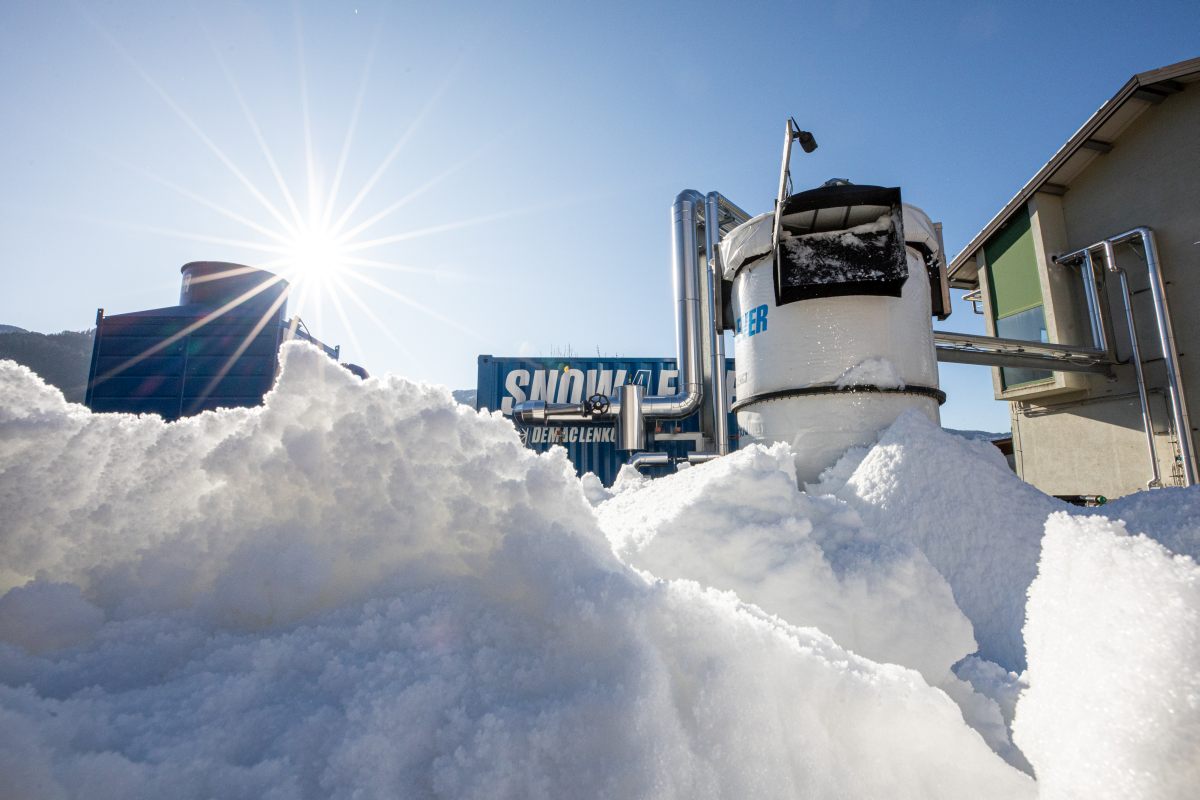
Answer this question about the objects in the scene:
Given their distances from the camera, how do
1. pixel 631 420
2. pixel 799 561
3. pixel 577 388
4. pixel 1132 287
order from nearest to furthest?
1. pixel 799 561
2. pixel 1132 287
3. pixel 631 420
4. pixel 577 388

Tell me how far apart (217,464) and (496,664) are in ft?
2.05

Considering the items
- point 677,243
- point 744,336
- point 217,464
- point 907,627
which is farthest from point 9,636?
point 677,243

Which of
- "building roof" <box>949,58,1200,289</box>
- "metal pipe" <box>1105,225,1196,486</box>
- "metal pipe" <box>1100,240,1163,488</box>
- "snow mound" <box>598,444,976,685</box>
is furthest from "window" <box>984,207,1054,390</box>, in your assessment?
"snow mound" <box>598,444,976,685</box>

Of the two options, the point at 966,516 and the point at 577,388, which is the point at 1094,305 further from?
the point at 577,388

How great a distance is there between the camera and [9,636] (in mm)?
718

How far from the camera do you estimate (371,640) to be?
0.76 m

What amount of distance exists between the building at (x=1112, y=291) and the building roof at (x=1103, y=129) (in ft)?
0.05

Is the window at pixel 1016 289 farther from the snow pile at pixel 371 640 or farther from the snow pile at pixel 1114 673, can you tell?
the snow pile at pixel 371 640

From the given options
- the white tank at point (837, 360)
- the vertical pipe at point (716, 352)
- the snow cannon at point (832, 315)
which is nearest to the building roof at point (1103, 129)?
the vertical pipe at point (716, 352)

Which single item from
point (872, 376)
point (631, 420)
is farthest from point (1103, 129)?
point (631, 420)

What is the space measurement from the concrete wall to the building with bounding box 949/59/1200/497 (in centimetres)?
1

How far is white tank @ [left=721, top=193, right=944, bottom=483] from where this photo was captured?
3273 millimetres

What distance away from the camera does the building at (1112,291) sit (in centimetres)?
590

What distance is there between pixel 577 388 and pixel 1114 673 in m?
11.2
